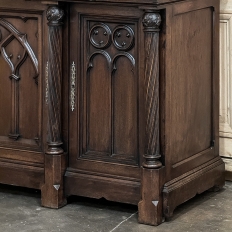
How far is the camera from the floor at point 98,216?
3658 millimetres

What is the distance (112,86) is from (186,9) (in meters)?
0.50

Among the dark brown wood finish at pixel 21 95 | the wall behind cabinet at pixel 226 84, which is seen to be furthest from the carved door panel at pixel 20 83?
the wall behind cabinet at pixel 226 84

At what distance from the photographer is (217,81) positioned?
4191mm

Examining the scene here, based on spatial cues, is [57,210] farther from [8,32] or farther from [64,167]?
[8,32]

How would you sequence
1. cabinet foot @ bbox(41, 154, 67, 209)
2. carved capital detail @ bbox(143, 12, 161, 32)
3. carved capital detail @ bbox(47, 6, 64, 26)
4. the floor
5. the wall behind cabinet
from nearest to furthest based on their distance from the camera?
carved capital detail @ bbox(143, 12, 161, 32)
the floor
carved capital detail @ bbox(47, 6, 64, 26)
cabinet foot @ bbox(41, 154, 67, 209)
the wall behind cabinet

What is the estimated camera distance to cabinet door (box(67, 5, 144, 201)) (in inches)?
146

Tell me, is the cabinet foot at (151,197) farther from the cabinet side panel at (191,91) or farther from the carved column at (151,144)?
the cabinet side panel at (191,91)

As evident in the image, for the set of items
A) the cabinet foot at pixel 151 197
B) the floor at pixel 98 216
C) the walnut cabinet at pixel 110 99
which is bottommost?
the floor at pixel 98 216

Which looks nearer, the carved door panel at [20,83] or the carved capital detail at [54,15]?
the carved capital detail at [54,15]

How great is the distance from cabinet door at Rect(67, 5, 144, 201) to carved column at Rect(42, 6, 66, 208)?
62 millimetres

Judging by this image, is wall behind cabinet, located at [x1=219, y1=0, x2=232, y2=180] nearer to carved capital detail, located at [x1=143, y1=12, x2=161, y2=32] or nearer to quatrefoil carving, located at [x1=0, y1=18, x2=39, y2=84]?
carved capital detail, located at [x1=143, y1=12, x2=161, y2=32]

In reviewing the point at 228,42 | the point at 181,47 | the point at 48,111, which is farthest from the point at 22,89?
the point at 228,42

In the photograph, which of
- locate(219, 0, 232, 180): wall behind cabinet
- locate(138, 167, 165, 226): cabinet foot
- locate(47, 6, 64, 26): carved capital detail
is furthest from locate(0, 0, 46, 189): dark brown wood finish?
locate(219, 0, 232, 180): wall behind cabinet

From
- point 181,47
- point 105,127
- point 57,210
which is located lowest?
point 57,210
